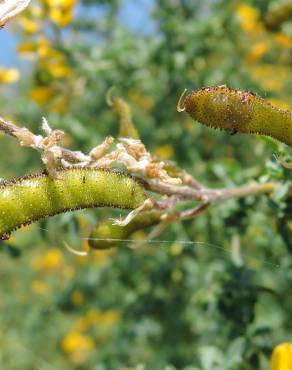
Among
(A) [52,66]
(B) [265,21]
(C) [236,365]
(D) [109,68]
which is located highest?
(A) [52,66]

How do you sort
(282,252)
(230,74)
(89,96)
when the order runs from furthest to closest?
(89,96), (230,74), (282,252)

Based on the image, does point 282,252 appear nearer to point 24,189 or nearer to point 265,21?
point 265,21

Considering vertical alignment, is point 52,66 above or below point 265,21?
above

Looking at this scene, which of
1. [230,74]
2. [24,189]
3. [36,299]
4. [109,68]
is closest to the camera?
[24,189]

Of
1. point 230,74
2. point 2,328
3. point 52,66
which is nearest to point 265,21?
point 230,74

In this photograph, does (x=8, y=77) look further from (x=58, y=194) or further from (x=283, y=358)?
(x=283, y=358)

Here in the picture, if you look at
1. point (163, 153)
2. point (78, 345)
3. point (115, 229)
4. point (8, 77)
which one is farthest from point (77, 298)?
point (115, 229)

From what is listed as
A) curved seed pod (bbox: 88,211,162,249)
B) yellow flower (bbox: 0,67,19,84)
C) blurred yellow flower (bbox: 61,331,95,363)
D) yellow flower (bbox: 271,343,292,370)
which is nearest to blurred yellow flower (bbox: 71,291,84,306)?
blurred yellow flower (bbox: 61,331,95,363)
